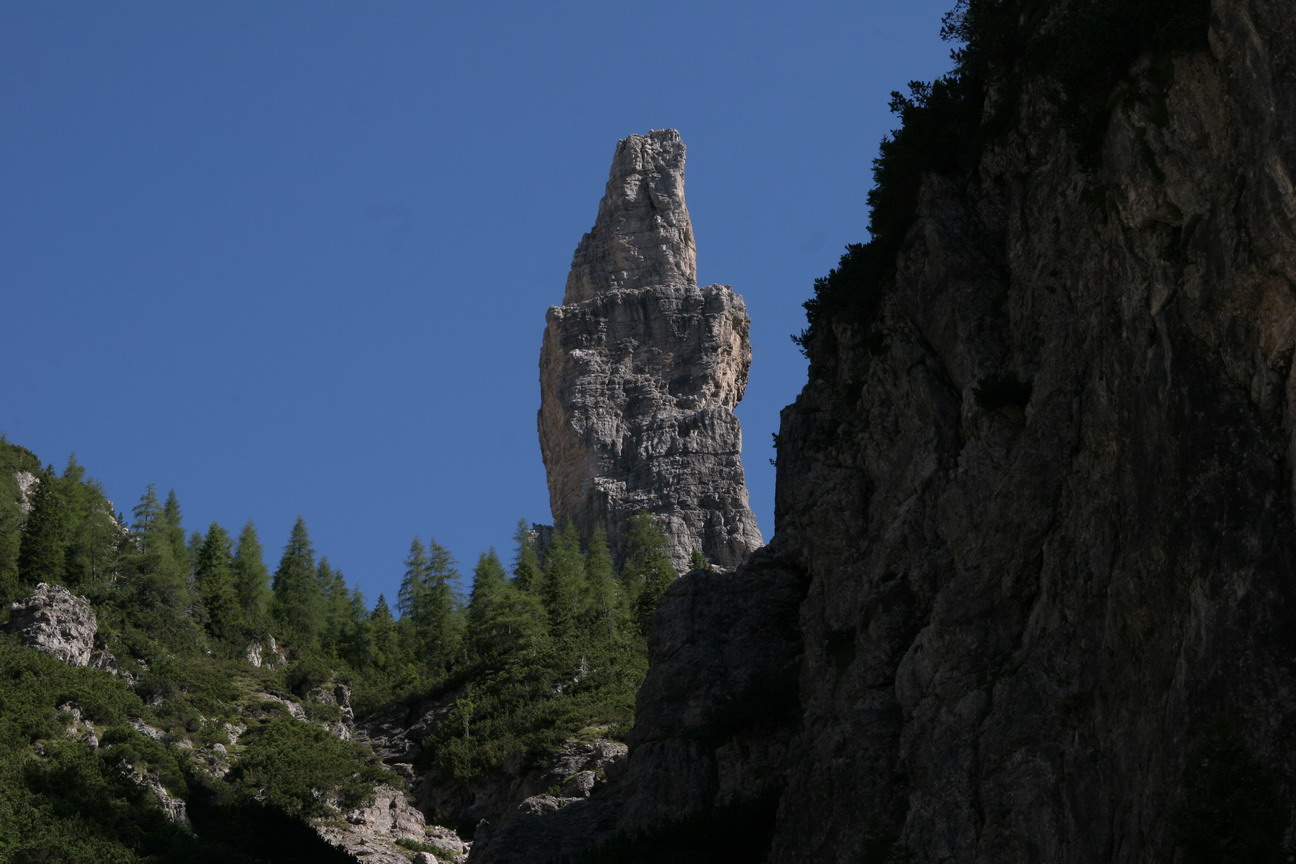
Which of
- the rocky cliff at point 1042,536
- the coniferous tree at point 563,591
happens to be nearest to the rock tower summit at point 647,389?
the coniferous tree at point 563,591

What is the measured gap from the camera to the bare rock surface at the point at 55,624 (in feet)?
186

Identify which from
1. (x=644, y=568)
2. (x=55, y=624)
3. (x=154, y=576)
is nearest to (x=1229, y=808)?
(x=55, y=624)

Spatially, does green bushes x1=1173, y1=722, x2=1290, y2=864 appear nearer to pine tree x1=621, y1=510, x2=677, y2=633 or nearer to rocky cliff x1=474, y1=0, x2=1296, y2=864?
rocky cliff x1=474, y1=0, x2=1296, y2=864

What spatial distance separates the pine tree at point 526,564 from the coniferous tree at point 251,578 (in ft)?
44.4

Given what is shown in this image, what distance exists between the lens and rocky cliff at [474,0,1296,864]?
19.3 metres

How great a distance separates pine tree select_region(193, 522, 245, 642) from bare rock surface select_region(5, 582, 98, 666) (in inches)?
557

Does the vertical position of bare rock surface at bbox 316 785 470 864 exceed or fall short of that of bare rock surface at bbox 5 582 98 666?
it falls short

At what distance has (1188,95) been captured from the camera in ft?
74.4

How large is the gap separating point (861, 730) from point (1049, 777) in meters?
5.91

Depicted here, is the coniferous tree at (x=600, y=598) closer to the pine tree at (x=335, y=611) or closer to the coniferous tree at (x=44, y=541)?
the pine tree at (x=335, y=611)

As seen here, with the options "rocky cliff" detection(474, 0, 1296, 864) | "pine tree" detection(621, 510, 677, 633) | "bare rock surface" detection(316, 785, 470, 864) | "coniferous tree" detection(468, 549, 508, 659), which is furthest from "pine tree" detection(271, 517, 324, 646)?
"rocky cliff" detection(474, 0, 1296, 864)

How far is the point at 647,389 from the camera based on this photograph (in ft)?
367

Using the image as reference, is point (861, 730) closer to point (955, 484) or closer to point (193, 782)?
point (955, 484)

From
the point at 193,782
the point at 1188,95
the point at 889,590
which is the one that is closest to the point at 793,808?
the point at 889,590
